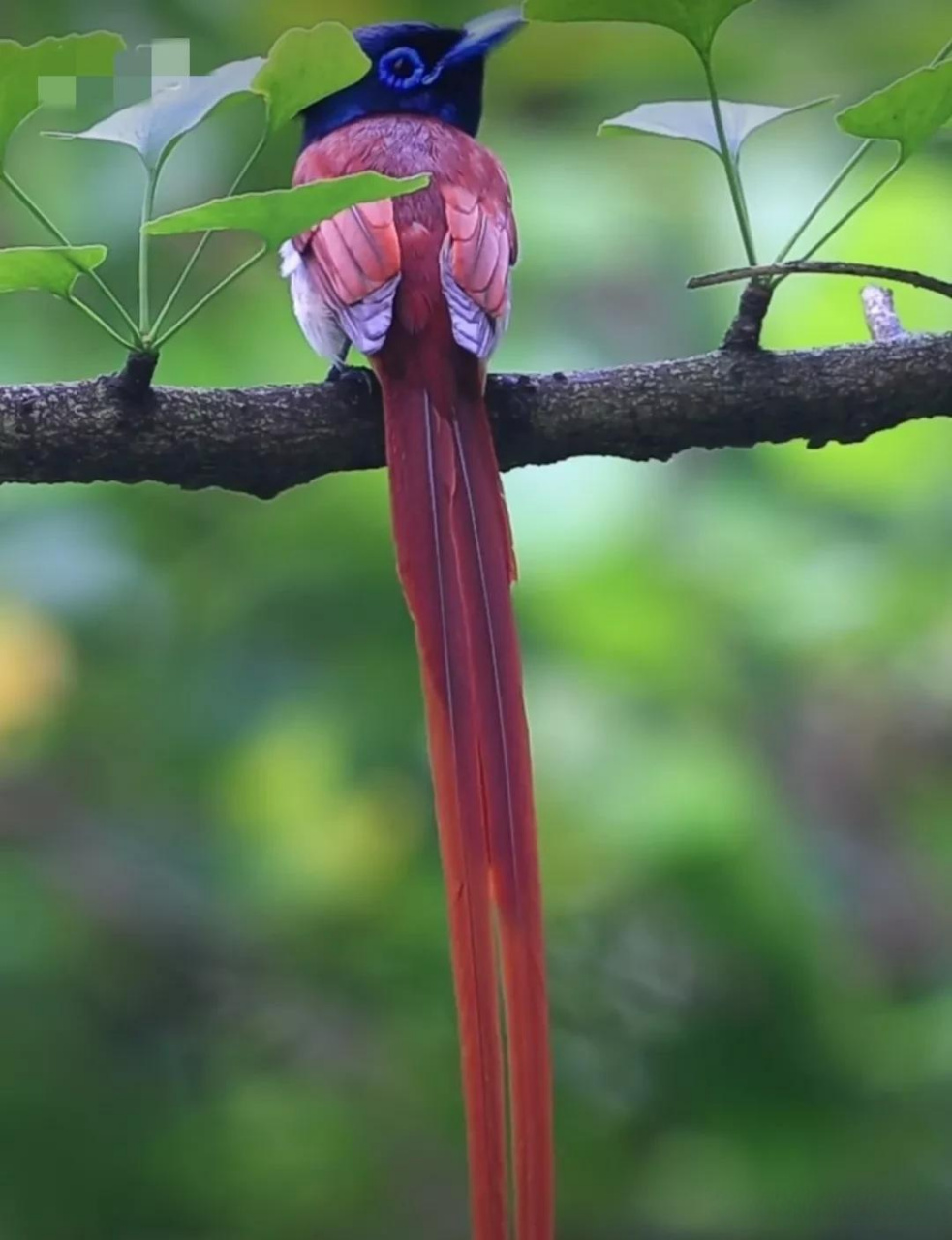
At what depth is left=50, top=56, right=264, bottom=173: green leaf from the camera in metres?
1.14

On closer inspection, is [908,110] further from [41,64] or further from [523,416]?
[41,64]

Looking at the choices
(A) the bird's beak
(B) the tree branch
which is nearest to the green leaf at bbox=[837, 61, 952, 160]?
(B) the tree branch

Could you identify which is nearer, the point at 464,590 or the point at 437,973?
the point at 464,590

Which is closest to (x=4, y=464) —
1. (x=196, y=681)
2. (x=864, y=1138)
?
(x=196, y=681)

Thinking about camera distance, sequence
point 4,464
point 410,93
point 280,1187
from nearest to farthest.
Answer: point 4,464, point 410,93, point 280,1187

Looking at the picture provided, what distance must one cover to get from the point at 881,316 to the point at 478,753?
1.67 ft

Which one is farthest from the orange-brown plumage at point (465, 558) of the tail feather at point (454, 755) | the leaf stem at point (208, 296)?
the leaf stem at point (208, 296)

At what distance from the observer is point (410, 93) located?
2.09 m

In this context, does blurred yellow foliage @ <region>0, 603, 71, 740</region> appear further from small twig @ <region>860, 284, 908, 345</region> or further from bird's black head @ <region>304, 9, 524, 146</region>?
small twig @ <region>860, 284, 908, 345</region>

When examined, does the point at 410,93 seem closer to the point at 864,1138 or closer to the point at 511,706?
the point at 511,706

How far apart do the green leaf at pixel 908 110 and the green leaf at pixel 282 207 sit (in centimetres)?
32

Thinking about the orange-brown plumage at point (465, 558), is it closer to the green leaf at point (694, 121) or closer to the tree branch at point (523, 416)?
the tree branch at point (523, 416)

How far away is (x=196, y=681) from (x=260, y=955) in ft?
1.18

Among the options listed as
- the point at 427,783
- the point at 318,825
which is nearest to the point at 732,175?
the point at 427,783
